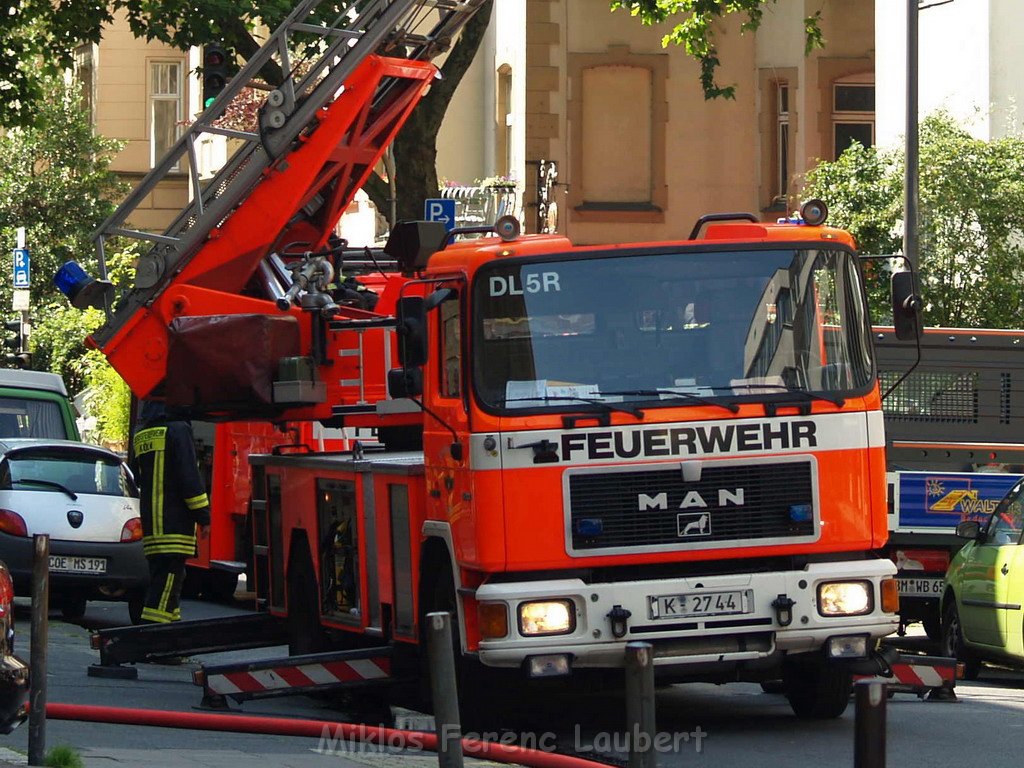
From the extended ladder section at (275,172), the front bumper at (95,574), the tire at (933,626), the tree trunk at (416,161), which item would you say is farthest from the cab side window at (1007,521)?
the tree trunk at (416,161)

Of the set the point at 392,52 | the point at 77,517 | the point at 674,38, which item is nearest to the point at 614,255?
the point at 392,52

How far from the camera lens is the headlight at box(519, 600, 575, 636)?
32.2 ft

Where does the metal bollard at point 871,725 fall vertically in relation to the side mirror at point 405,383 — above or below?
below

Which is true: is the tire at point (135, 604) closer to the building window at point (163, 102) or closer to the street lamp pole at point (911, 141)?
the street lamp pole at point (911, 141)

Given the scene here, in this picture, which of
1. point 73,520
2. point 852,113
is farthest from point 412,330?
point 852,113

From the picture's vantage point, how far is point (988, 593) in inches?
556

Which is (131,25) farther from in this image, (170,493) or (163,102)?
(163,102)

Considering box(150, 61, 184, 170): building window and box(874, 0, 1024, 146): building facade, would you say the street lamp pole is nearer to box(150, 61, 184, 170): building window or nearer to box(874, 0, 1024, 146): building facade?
box(874, 0, 1024, 146): building facade

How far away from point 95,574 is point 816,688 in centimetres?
784

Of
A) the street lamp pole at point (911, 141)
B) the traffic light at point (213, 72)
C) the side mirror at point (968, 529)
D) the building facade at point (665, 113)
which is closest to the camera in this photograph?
the side mirror at point (968, 529)

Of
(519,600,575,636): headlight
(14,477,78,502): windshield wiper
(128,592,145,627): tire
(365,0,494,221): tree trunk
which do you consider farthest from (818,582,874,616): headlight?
(365,0,494,221): tree trunk

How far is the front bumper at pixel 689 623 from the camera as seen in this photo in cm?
981

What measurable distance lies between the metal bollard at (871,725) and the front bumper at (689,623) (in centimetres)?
489

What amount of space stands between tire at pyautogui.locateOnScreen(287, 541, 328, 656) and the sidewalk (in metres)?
2.72
